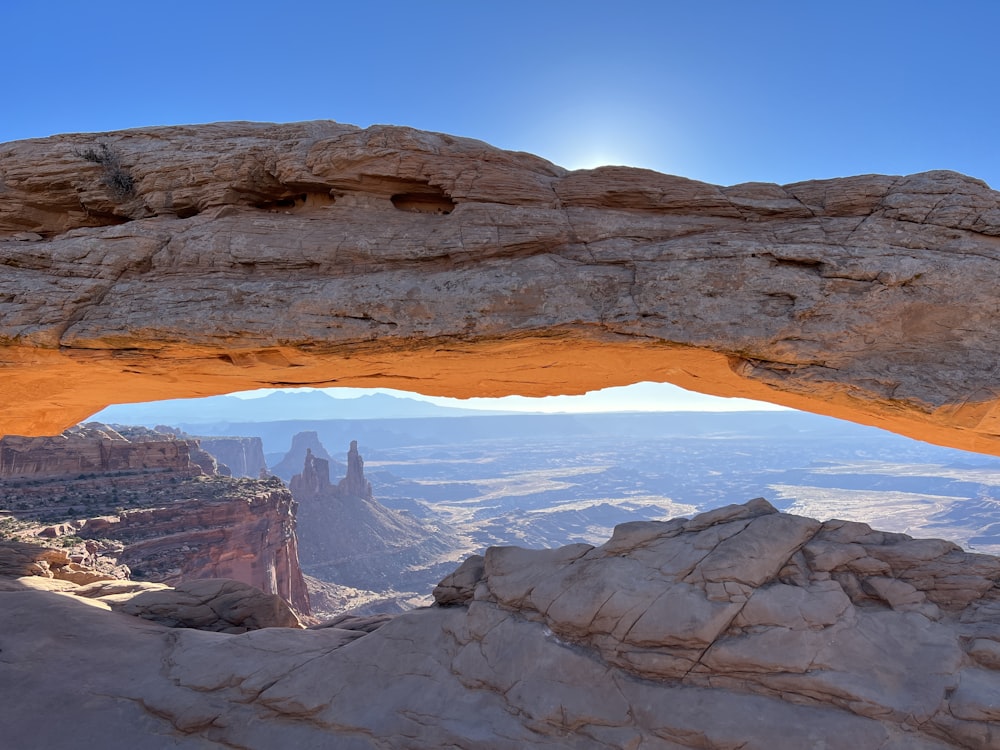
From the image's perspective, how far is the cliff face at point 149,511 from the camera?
43.4 metres

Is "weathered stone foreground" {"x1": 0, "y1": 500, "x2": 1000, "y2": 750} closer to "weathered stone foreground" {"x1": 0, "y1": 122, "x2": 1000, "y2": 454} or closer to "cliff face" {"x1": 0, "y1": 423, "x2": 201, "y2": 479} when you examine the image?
"weathered stone foreground" {"x1": 0, "y1": 122, "x2": 1000, "y2": 454}

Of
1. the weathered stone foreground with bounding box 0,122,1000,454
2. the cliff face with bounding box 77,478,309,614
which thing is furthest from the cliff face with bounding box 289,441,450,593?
the weathered stone foreground with bounding box 0,122,1000,454

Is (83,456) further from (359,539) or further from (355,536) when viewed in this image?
(355,536)

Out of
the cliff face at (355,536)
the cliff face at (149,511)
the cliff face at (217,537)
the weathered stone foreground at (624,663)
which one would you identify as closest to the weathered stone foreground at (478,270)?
the weathered stone foreground at (624,663)

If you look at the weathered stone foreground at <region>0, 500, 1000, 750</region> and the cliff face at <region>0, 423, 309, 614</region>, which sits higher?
the weathered stone foreground at <region>0, 500, 1000, 750</region>

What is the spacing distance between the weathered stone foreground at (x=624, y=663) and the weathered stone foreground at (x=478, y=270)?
3.87 meters

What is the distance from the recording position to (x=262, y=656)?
11758 millimetres

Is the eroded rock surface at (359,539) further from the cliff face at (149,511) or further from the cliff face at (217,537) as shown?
the cliff face at (149,511)

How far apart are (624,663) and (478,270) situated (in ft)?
28.5

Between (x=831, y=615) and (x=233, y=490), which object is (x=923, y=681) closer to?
(x=831, y=615)

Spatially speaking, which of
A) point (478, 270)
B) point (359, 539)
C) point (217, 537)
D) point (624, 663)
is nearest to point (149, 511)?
point (217, 537)

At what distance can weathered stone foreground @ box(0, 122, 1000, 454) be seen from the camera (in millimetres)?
11539

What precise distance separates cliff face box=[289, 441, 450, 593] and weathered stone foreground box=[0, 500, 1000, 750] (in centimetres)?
7913

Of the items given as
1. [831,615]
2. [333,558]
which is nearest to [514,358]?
[831,615]
